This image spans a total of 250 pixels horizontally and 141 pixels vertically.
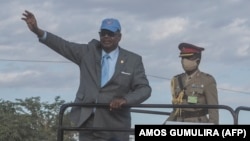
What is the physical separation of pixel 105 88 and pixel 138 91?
282 mm

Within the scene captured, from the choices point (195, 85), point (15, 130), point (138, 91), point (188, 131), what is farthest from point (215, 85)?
point (15, 130)

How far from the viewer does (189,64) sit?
20.4 feet

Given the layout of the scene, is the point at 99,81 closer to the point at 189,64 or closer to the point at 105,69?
the point at 105,69

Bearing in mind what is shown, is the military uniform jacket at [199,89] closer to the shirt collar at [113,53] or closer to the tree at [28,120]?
the shirt collar at [113,53]

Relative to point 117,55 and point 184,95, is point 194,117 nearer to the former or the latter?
point 184,95

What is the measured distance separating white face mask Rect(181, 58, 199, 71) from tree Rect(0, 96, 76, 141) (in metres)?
5.78

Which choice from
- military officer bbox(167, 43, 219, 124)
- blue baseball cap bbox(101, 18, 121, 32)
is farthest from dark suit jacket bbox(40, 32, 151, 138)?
military officer bbox(167, 43, 219, 124)

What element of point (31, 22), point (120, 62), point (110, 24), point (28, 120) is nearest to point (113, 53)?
point (120, 62)

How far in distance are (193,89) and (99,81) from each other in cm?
87

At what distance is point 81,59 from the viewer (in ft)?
19.6

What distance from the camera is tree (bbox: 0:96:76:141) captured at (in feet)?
39.4

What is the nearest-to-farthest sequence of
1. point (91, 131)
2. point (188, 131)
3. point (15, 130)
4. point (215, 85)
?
point (188, 131) < point (91, 131) < point (215, 85) < point (15, 130)

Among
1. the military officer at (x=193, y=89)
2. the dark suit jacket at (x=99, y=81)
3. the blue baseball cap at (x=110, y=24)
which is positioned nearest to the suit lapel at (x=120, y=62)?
the dark suit jacket at (x=99, y=81)

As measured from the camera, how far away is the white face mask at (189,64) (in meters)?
6.20
